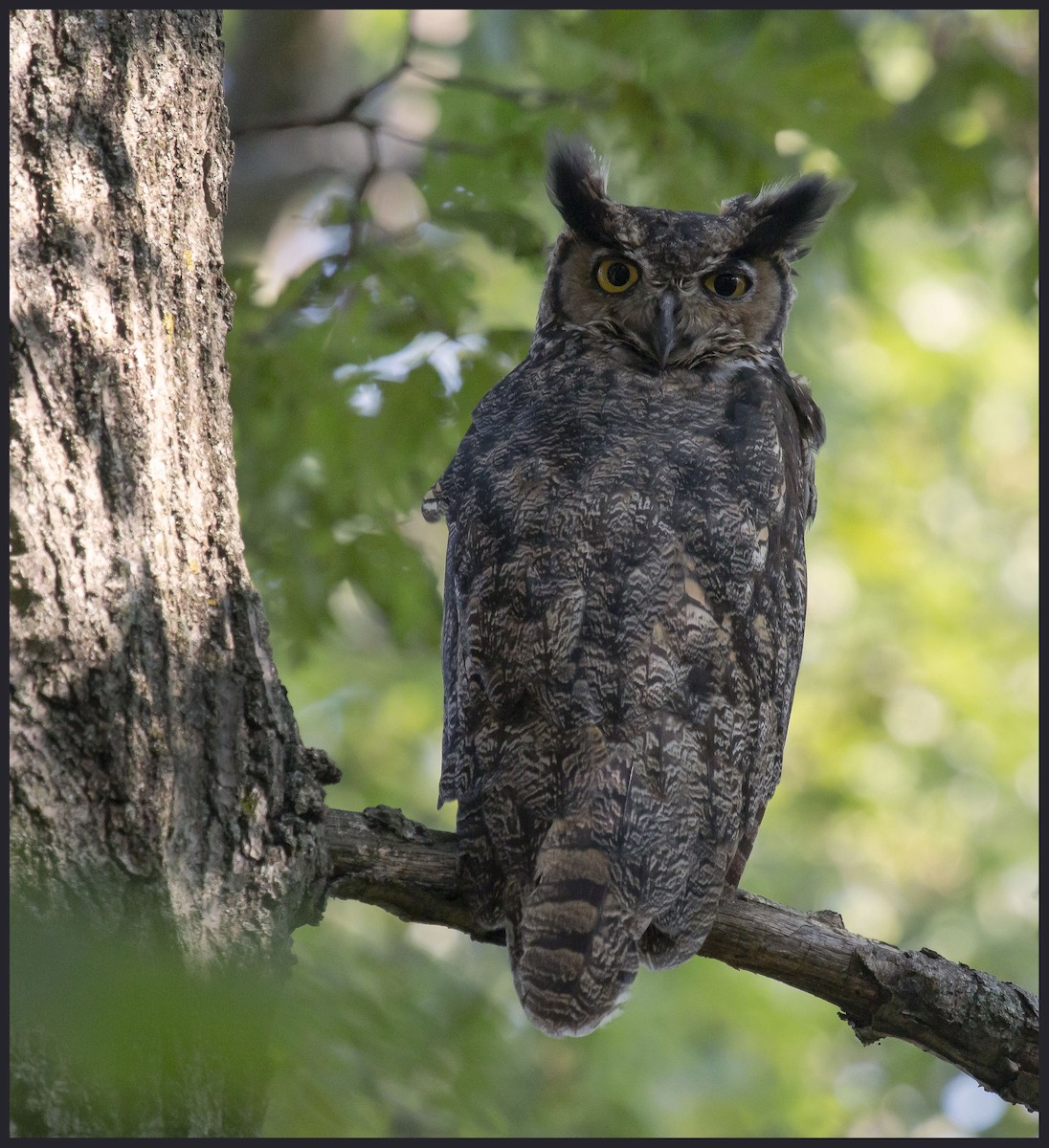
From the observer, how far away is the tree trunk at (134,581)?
1.86 metres

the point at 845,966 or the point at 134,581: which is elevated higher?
the point at 134,581

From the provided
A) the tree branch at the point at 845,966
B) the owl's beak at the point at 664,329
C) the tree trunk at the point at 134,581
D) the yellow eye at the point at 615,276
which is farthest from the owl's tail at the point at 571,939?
the yellow eye at the point at 615,276

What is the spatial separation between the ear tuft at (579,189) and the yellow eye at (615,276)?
8 centimetres

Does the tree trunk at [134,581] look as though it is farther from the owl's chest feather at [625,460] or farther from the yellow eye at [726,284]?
the yellow eye at [726,284]

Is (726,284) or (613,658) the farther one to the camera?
(726,284)

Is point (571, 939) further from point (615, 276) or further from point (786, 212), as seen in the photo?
point (786, 212)

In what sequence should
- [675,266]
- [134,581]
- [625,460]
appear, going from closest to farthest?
[134,581] < [625,460] < [675,266]

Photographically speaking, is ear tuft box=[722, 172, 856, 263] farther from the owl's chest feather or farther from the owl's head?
the owl's chest feather

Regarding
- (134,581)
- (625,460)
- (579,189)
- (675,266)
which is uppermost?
(579,189)

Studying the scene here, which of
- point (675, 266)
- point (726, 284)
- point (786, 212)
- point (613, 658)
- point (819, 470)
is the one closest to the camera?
point (613, 658)

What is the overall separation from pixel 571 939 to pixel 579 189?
7.63 feet

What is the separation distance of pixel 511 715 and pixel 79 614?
1.07 m

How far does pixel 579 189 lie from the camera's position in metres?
3.71

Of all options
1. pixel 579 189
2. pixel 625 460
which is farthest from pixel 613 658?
pixel 579 189
